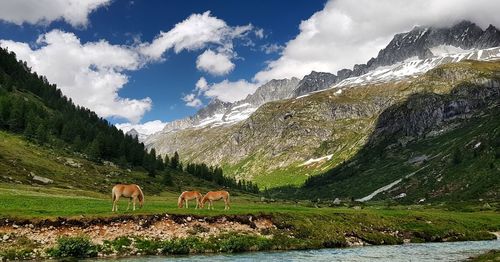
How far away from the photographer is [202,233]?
52375mm

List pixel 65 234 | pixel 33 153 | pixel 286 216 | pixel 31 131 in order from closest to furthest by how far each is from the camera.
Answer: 1. pixel 65 234
2. pixel 286 216
3. pixel 33 153
4. pixel 31 131

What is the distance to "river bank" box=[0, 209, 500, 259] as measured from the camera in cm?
4512

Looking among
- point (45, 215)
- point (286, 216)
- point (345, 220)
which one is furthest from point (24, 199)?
point (345, 220)

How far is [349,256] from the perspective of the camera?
47312 mm

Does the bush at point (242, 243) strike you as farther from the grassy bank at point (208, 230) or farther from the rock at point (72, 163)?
the rock at point (72, 163)

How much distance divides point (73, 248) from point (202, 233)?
552 inches

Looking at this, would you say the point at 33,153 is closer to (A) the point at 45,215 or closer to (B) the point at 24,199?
(B) the point at 24,199

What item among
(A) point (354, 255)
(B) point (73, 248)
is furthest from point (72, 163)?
(A) point (354, 255)

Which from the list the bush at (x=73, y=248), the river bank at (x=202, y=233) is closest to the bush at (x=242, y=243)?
the river bank at (x=202, y=233)

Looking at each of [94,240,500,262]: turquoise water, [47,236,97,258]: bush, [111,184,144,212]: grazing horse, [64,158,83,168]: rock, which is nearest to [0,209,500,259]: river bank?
[47,236,97,258]: bush

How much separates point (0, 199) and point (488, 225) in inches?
3032

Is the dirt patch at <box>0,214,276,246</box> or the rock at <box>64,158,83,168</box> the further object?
the rock at <box>64,158,83,168</box>

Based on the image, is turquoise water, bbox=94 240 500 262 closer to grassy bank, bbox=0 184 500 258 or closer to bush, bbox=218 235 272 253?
bush, bbox=218 235 272 253

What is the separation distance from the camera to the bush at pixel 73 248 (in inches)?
1731
